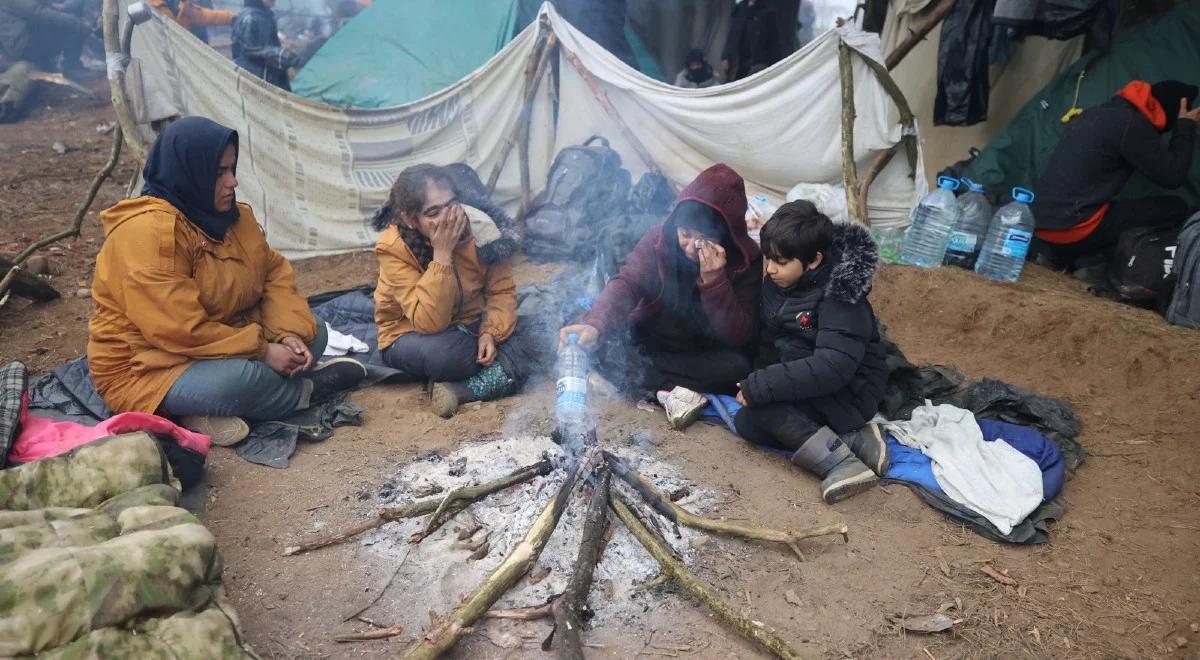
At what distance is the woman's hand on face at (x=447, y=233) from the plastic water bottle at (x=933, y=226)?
366 cm

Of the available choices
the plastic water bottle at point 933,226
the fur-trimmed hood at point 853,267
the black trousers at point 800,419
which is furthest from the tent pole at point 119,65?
the plastic water bottle at point 933,226

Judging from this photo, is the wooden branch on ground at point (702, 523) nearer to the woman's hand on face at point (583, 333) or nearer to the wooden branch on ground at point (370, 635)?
the woman's hand on face at point (583, 333)

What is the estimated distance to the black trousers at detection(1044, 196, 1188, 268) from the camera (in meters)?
5.12

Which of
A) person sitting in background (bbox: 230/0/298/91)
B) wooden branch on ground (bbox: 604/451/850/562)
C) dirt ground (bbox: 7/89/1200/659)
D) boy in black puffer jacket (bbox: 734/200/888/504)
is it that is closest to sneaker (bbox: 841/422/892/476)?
boy in black puffer jacket (bbox: 734/200/888/504)

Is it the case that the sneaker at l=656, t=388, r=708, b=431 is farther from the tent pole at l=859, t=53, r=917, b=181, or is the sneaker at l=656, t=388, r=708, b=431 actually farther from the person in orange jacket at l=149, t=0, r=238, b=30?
the person in orange jacket at l=149, t=0, r=238, b=30

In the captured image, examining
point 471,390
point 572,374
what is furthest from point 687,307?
point 471,390

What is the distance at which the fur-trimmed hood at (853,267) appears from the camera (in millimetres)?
2982

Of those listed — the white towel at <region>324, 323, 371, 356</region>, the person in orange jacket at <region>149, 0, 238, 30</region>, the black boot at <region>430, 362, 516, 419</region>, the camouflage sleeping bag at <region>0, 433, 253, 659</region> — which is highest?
the person in orange jacket at <region>149, 0, 238, 30</region>

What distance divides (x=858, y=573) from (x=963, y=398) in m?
Result: 1.54

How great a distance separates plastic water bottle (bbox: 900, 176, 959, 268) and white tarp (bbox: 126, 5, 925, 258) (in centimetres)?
14

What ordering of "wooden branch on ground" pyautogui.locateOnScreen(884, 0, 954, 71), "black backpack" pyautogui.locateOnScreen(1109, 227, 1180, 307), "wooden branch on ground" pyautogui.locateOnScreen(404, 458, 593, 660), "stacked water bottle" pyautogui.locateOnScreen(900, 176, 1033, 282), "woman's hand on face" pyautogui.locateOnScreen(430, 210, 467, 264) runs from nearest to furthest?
"wooden branch on ground" pyautogui.locateOnScreen(404, 458, 593, 660)
"woman's hand on face" pyautogui.locateOnScreen(430, 210, 467, 264)
"black backpack" pyautogui.locateOnScreen(1109, 227, 1180, 307)
"stacked water bottle" pyautogui.locateOnScreen(900, 176, 1033, 282)
"wooden branch on ground" pyautogui.locateOnScreen(884, 0, 954, 71)

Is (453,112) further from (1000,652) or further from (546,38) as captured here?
(1000,652)

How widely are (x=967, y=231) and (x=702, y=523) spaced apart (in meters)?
4.03

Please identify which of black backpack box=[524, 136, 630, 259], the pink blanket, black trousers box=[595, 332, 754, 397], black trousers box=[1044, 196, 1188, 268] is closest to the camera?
the pink blanket
